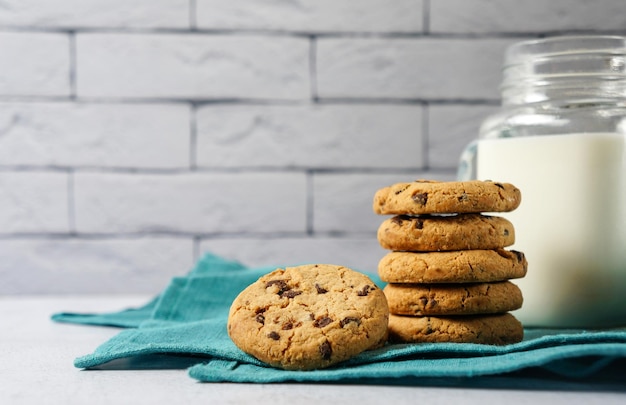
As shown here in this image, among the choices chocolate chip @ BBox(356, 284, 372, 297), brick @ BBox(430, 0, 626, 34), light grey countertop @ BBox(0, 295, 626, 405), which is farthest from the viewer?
brick @ BBox(430, 0, 626, 34)

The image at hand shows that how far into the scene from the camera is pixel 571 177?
98 centimetres

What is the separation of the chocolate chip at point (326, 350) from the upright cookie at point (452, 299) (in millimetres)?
150

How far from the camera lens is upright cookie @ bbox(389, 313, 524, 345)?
2.79 ft

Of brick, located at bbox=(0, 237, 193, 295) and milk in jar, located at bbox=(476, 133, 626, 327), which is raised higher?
milk in jar, located at bbox=(476, 133, 626, 327)

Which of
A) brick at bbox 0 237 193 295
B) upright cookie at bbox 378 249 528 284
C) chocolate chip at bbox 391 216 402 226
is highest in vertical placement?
chocolate chip at bbox 391 216 402 226

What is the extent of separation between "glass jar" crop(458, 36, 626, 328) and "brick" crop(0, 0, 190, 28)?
38.0 inches

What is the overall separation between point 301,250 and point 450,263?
92 cm

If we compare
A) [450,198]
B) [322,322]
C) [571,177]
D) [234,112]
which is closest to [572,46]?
[571,177]

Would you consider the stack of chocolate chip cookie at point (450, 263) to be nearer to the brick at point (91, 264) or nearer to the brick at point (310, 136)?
the brick at point (310, 136)

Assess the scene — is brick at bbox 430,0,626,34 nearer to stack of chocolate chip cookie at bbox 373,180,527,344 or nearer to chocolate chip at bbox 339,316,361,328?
stack of chocolate chip cookie at bbox 373,180,527,344

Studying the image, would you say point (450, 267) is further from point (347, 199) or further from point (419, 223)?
point (347, 199)

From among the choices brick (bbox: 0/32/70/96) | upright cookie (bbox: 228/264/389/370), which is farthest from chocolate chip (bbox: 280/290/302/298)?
brick (bbox: 0/32/70/96)

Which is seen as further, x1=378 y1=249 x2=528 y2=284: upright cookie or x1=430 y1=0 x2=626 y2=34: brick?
x1=430 y1=0 x2=626 y2=34: brick

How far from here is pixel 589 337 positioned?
31.7 inches
